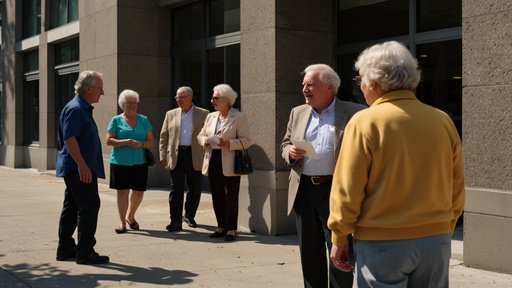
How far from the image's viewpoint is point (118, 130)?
841 cm

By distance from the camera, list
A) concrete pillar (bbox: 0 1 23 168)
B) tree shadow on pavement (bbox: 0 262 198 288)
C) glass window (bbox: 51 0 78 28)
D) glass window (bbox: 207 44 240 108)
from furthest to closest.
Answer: concrete pillar (bbox: 0 1 23 168)
glass window (bbox: 51 0 78 28)
glass window (bbox: 207 44 240 108)
tree shadow on pavement (bbox: 0 262 198 288)

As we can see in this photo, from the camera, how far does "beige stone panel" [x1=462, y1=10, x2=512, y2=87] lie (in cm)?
581

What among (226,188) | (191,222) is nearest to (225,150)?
(226,188)

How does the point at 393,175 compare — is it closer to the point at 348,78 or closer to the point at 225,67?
the point at 348,78

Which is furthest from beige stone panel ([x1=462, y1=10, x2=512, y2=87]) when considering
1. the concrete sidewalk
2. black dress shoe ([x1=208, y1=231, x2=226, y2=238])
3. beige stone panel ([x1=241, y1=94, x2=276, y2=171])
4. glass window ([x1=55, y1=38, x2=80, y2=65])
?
glass window ([x1=55, y1=38, x2=80, y2=65])

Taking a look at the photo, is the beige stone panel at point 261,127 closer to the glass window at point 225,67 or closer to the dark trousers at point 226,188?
the dark trousers at point 226,188

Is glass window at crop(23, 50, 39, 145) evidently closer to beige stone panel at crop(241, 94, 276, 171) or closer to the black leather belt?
beige stone panel at crop(241, 94, 276, 171)

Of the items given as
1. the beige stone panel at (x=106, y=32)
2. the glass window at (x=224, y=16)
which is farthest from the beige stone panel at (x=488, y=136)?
the beige stone panel at (x=106, y=32)

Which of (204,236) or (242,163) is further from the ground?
(242,163)

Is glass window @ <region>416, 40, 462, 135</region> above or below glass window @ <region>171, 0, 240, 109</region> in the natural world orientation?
below

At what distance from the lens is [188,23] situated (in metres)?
12.9

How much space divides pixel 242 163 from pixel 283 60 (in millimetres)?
1510

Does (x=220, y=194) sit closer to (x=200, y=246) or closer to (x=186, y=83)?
(x=200, y=246)

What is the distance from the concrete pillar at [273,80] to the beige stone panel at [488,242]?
2.63m
